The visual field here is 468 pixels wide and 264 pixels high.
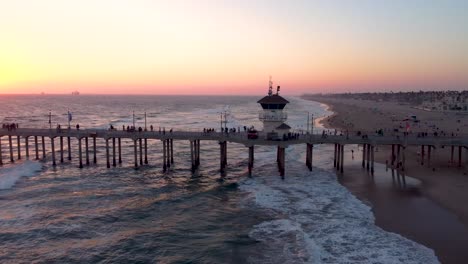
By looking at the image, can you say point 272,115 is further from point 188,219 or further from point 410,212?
point 410,212

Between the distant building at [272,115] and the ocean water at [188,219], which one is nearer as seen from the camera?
the ocean water at [188,219]

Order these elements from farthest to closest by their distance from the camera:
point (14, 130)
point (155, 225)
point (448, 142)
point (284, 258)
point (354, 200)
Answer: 1. point (14, 130)
2. point (448, 142)
3. point (354, 200)
4. point (155, 225)
5. point (284, 258)

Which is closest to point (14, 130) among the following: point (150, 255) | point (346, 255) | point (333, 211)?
point (150, 255)

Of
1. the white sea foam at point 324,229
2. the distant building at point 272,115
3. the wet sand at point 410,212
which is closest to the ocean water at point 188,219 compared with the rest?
the white sea foam at point 324,229

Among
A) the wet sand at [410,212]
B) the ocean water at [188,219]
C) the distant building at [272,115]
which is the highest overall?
the distant building at [272,115]

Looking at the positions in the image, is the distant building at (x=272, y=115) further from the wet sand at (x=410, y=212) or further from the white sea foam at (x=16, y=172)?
the white sea foam at (x=16, y=172)

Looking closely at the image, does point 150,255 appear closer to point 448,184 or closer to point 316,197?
point 316,197

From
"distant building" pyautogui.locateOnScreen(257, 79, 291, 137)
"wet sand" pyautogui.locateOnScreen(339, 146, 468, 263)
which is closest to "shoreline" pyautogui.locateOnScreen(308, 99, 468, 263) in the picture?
"wet sand" pyautogui.locateOnScreen(339, 146, 468, 263)

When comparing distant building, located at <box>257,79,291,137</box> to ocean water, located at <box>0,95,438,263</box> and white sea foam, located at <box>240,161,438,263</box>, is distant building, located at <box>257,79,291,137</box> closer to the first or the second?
ocean water, located at <box>0,95,438,263</box>
